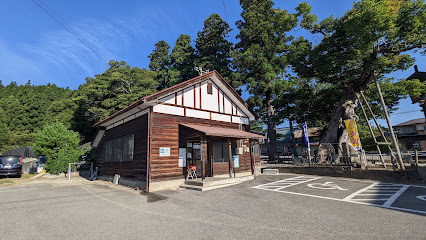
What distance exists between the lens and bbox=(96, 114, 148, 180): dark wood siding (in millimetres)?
9727

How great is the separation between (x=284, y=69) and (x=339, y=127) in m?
10.6

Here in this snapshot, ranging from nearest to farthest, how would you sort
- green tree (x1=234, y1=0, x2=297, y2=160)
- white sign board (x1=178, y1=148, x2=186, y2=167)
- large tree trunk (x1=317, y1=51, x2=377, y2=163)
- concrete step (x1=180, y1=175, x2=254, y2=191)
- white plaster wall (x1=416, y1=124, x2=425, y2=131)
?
concrete step (x1=180, y1=175, x2=254, y2=191)
white sign board (x1=178, y1=148, x2=186, y2=167)
large tree trunk (x1=317, y1=51, x2=377, y2=163)
green tree (x1=234, y1=0, x2=297, y2=160)
white plaster wall (x1=416, y1=124, x2=425, y2=131)

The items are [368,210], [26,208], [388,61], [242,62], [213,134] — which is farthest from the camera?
[242,62]

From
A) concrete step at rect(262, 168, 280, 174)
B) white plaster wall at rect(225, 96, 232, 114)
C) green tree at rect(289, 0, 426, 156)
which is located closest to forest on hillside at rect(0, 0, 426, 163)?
green tree at rect(289, 0, 426, 156)

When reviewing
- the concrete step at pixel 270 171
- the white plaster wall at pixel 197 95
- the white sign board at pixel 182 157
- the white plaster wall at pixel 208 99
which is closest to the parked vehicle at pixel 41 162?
the white sign board at pixel 182 157

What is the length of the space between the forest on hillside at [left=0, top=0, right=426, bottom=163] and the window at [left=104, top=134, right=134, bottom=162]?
14571mm

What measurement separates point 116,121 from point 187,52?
2367 cm

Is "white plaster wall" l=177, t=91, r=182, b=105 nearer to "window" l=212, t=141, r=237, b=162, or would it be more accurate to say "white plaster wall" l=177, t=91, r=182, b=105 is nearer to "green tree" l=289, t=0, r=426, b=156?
"window" l=212, t=141, r=237, b=162

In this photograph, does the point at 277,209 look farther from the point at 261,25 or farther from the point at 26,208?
the point at 261,25

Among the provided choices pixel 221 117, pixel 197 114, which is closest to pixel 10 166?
A: pixel 197 114

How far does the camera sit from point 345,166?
12.3 meters

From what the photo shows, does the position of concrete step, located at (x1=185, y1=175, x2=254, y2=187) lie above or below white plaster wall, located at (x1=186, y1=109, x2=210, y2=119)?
below

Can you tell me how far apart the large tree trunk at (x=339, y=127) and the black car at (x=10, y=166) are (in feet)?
73.9

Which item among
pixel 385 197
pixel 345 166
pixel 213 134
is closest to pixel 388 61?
pixel 345 166
